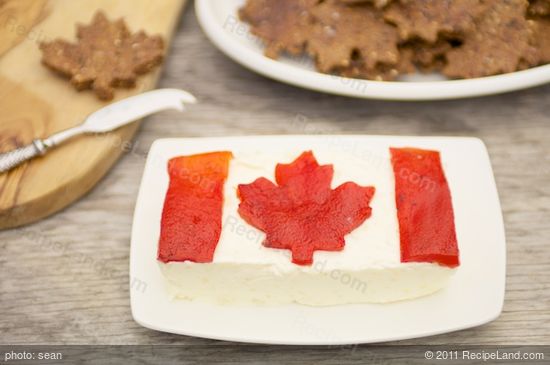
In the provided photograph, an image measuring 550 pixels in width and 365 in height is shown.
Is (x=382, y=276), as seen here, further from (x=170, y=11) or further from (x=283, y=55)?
(x=170, y=11)

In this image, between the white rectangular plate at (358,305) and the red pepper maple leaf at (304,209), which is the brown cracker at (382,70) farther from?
the red pepper maple leaf at (304,209)

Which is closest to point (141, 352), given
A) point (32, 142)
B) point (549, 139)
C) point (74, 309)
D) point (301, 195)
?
point (74, 309)

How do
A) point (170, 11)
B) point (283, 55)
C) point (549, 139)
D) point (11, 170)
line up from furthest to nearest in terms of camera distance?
point (170, 11)
point (283, 55)
point (549, 139)
point (11, 170)

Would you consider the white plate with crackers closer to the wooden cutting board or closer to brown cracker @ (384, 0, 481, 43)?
brown cracker @ (384, 0, 481, 43)

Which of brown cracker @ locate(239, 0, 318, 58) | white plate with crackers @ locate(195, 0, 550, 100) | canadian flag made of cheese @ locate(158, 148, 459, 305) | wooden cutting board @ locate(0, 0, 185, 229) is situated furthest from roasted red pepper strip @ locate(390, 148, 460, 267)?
wooden cutting board @ locate(0, 0, 185, 229)

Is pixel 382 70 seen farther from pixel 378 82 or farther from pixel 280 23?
pixel 280 23

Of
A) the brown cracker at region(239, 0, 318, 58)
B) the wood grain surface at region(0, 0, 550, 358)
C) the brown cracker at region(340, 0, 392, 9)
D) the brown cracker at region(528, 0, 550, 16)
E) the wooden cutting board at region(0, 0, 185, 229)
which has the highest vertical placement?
the brown cracker at region(340, 0, 392, 9)

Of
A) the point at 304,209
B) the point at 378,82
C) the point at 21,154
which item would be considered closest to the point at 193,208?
the point at 304,209
